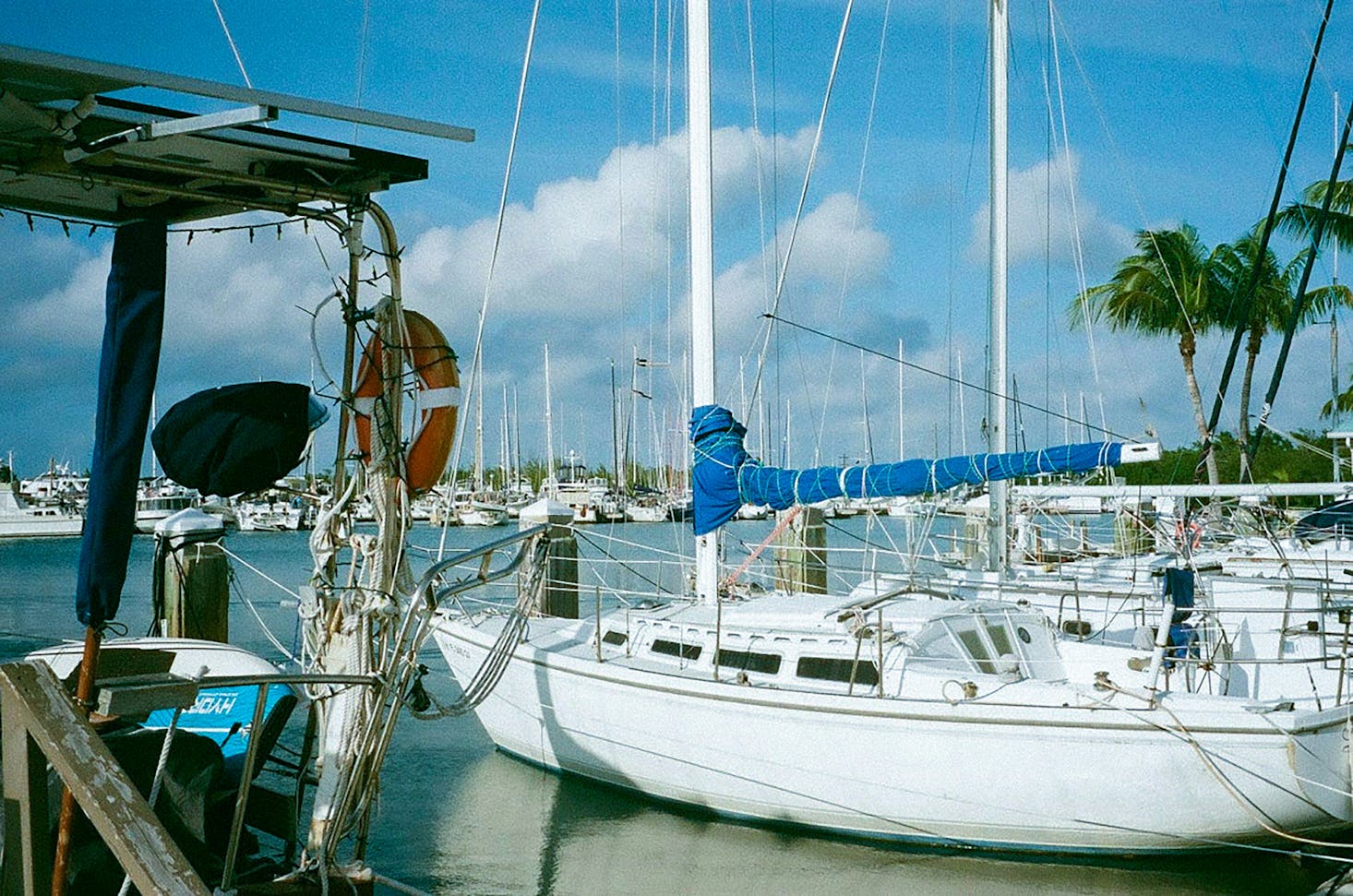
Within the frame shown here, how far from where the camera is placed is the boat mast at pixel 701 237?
1370 centimetres

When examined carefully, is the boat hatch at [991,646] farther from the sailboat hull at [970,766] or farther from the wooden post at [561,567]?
the wooden post at [561,567]

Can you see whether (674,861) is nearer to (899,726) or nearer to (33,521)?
(899,726)

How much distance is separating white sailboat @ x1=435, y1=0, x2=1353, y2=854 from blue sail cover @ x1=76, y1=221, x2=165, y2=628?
10.9 feet

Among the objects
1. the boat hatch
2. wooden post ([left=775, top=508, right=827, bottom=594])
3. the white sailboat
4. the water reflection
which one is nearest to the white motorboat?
wooden post ([left=775, top=508, right=827, bottom=594])

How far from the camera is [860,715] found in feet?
35.4

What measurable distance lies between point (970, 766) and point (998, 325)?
802 cm

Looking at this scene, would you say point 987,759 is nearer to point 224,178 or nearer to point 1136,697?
point 1136,697

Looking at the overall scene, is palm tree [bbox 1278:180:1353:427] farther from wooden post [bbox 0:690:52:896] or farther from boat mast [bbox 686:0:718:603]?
wooden post [bbox 0:690:52:896]

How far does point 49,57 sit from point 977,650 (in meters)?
9.56

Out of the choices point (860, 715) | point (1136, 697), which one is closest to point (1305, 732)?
point (1136, 697)

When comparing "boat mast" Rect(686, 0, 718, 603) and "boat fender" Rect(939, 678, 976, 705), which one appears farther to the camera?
"boat mast" Rect(686, 0, 718, 603)

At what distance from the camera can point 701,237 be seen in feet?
45.0

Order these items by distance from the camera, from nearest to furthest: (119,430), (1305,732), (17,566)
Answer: (119,430) < (1305,732) < (17,566)

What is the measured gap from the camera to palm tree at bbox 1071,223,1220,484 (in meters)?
31.3
